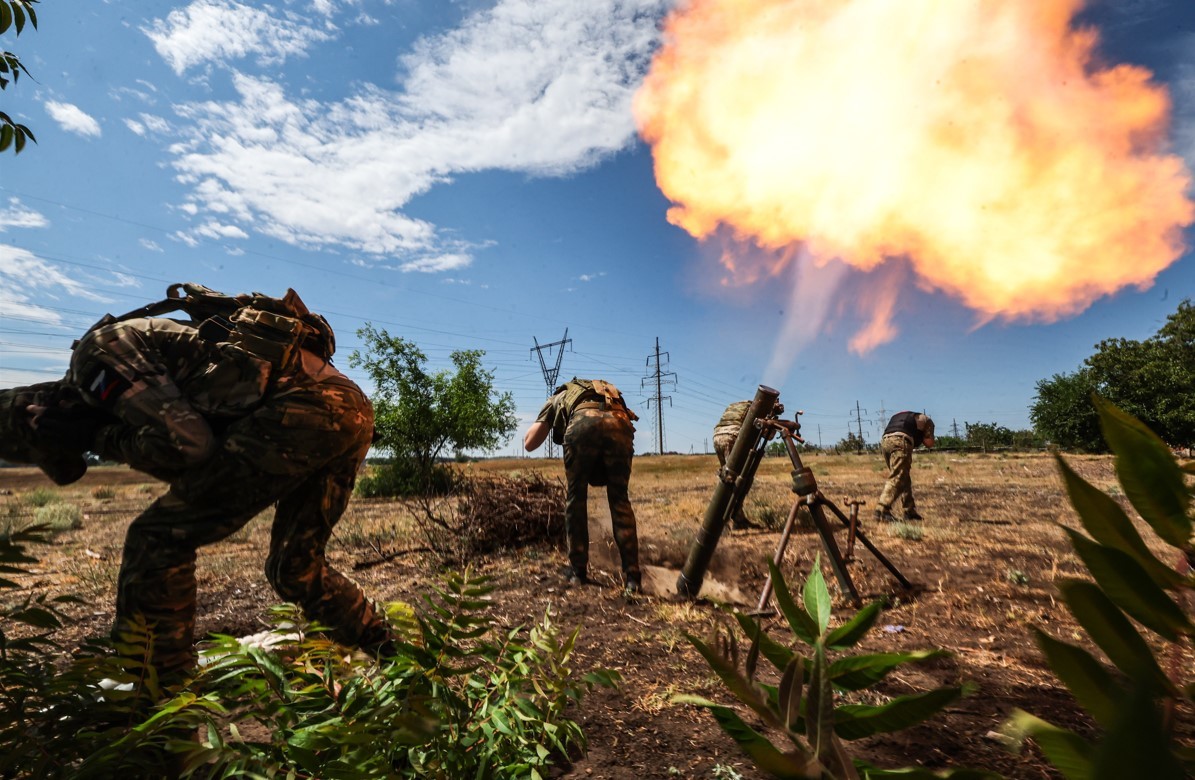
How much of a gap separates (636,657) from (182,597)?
2.22 meters

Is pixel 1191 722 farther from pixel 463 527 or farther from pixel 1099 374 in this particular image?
pixel 1099 374

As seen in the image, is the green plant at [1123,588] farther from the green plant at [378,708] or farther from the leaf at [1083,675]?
the green plant at [378,708]

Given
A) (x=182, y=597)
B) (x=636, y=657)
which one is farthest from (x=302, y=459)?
(x=636, y=657)

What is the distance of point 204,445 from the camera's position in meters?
2.47

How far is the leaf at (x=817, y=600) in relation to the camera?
0.57 m

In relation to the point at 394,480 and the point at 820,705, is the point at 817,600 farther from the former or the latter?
the point at 394,480

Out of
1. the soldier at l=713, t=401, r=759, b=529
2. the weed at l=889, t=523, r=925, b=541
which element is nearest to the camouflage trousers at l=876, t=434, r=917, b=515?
the weed at l=889, t=523, r=925, b=541

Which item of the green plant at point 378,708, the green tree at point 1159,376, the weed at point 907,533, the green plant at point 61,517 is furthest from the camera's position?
the green tree at point 1159,376

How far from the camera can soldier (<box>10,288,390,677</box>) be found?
2.39 m

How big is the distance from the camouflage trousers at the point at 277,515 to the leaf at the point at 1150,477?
7.60 feet

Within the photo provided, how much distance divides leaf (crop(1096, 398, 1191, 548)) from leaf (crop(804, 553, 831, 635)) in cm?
25

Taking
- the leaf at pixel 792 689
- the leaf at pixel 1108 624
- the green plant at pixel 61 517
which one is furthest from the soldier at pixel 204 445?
the green plant at pixel 61 517

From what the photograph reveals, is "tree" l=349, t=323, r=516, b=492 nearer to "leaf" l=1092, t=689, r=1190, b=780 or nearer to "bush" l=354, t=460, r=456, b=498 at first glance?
"bush" l=354, t=460, r=456, b=498

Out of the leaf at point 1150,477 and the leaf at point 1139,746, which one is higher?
the leaf at point 1150,477
